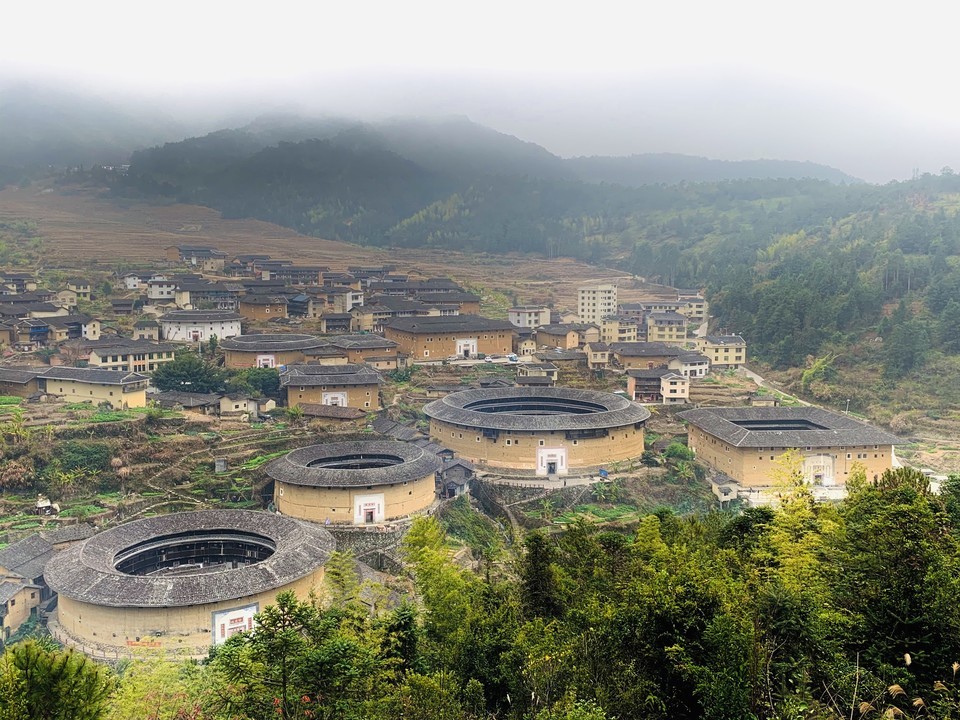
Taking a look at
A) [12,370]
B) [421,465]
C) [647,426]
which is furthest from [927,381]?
[12,370]

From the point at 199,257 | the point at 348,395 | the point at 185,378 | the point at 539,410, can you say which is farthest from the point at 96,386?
the point at 199,257

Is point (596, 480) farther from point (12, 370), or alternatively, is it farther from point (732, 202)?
point (732, 202)

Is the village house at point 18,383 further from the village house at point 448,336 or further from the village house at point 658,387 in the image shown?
the village house at point 658,387

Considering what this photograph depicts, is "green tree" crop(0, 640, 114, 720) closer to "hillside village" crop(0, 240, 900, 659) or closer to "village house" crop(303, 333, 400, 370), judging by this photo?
"hillside village" crop(0, 240, 900, 659)

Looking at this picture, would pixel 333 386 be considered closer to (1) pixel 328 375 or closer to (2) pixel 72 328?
(1) pixel 328 375

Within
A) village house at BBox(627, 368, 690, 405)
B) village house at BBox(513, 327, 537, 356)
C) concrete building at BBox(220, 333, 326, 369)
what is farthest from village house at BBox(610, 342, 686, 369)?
concrete building at BBox(220, 333, 326, 369)

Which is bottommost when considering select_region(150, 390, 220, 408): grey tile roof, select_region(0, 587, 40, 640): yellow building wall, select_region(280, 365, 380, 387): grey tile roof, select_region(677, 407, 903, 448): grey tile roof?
select_region(0, 587, 40, 640): yellow building wall

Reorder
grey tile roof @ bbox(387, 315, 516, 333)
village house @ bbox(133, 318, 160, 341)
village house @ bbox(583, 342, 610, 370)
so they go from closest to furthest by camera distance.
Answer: village house @ bbox(133, 318, 160, 341) < village house @ bbox(583, 342, 610, 370) < grey tile roof @ bbox(387, 315, 516, 333)
